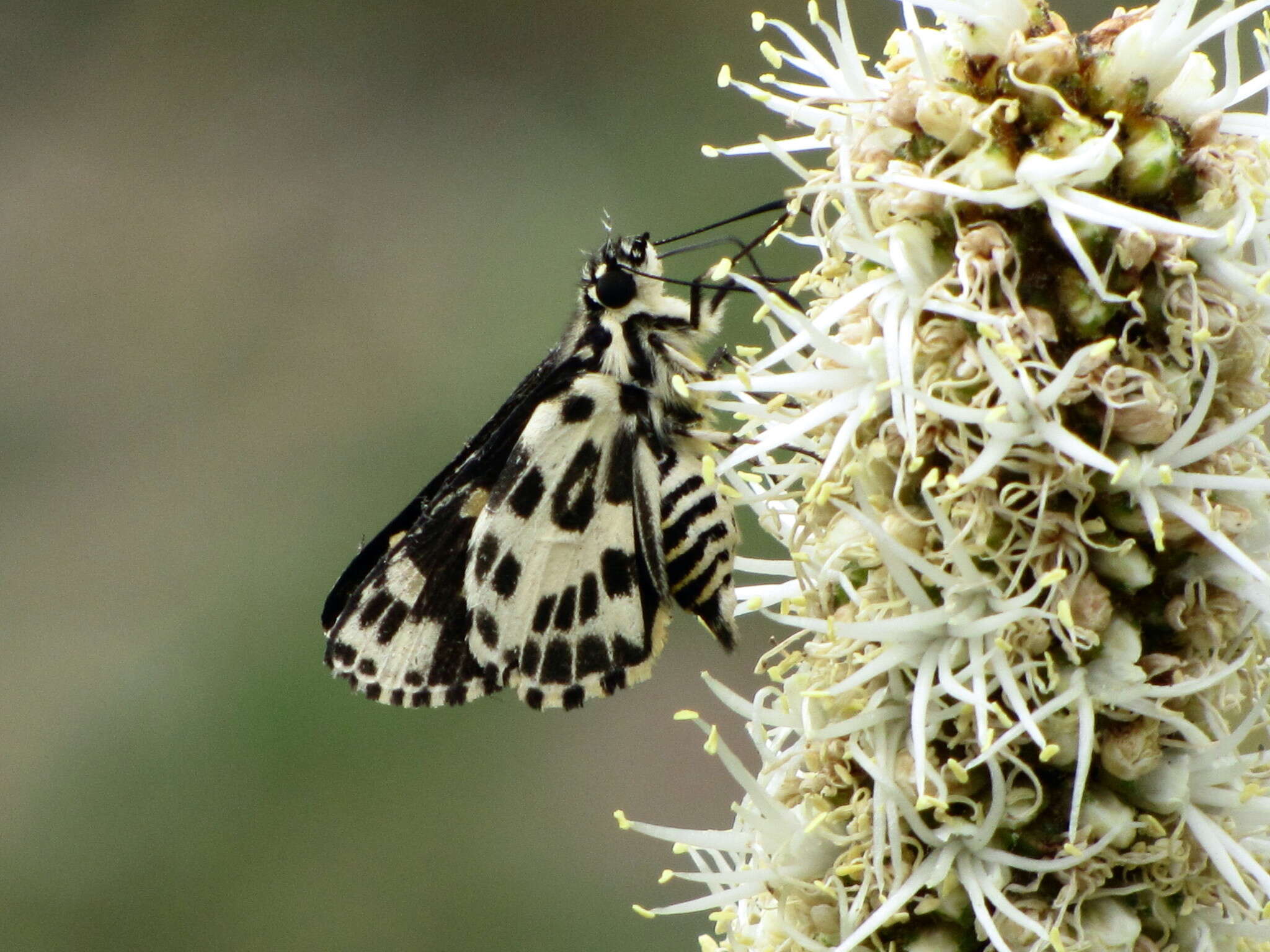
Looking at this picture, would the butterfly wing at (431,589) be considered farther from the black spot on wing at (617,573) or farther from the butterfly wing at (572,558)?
the black spot on wing at (617,573)

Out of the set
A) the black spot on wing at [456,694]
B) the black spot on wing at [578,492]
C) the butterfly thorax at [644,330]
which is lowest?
the black spot on wing at [456,694]

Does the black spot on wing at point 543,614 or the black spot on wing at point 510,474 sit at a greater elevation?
the black spot on wing at point 510,474

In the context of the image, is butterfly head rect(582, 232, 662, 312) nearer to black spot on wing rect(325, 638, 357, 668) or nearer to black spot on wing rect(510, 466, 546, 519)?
black spot on wing rect(510, 466, 546, 519)

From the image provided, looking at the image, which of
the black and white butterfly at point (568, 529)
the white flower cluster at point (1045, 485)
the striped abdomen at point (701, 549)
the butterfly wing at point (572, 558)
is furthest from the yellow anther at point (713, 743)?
the butterfly wing at point (572, 558)

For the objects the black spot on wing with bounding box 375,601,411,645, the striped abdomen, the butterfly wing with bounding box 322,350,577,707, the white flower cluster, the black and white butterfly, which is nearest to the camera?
the white flower cluster

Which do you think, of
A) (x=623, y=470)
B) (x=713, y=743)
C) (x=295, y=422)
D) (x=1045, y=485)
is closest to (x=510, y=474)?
(x=623, y=470)

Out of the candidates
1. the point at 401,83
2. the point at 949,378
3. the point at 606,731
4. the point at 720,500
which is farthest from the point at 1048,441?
the point at 401,83

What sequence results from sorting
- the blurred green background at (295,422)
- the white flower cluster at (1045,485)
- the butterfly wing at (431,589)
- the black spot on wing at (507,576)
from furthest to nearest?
the blurred green background at (295,422), the butterfly wing at (431,589), the black spot on wing at (507,576), the white flower cluster at (1045,485)

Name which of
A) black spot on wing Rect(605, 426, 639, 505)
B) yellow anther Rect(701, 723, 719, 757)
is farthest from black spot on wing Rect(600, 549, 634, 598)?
yellow anther Rect(701, 723, 719, 757)

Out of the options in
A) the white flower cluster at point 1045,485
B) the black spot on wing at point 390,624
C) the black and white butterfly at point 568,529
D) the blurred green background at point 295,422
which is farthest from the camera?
the blurred green background at point 295,422
